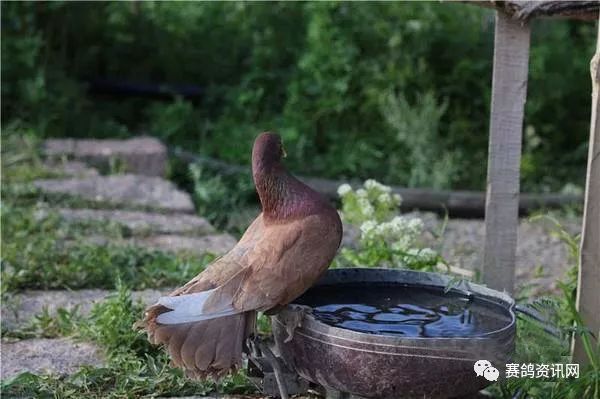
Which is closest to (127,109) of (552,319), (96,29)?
(96,29)

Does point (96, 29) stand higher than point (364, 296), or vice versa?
point (96, 29)

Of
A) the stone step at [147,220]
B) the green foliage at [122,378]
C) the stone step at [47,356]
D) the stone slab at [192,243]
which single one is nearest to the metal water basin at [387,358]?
the green foliage at [122,378]

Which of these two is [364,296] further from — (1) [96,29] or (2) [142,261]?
(1) [96,29]

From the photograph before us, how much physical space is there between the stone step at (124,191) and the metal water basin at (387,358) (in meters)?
3.12

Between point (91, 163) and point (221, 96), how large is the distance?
2.18 meters

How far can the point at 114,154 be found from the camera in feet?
22.6

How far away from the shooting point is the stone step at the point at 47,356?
3.49 metres

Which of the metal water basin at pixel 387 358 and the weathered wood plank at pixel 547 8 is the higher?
the weathered wood plank at pixel 547 8

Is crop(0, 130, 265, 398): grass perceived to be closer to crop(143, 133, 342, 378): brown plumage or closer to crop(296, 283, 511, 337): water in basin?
crop(296, 283, 511, 337): water in basin

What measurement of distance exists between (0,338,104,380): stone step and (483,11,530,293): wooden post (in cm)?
159

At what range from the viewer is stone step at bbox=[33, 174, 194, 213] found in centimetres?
590

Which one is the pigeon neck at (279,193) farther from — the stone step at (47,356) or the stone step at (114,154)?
the stone step at (114,154)

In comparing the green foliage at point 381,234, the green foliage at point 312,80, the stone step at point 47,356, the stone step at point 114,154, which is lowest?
the stone step at point 47,356

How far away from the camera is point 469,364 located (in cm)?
272
